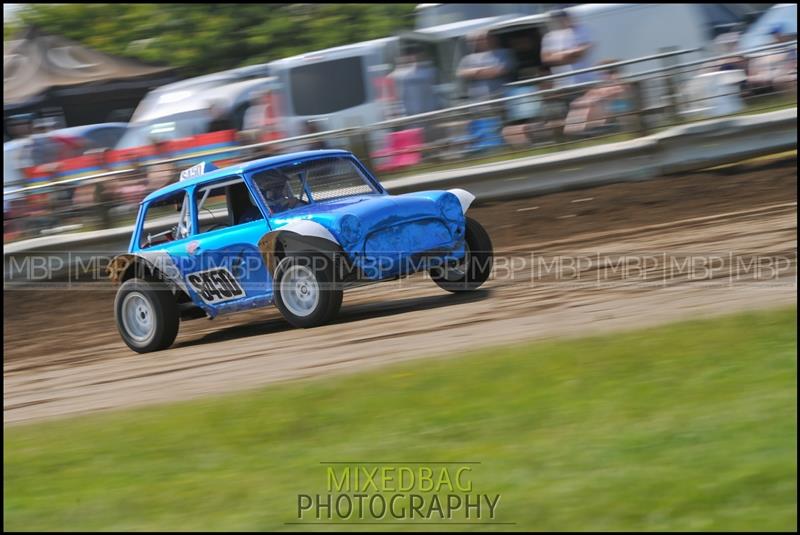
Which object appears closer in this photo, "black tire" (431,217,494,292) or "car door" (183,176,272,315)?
"car door" (183,176,272,315)

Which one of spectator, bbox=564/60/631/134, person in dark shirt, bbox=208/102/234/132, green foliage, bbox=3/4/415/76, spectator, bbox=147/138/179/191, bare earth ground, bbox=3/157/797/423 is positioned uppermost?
green foliage, bbox=3/4/415/76

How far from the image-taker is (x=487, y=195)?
13.8m

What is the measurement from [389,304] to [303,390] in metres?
3.39

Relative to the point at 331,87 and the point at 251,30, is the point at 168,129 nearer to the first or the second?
the point at 331,87

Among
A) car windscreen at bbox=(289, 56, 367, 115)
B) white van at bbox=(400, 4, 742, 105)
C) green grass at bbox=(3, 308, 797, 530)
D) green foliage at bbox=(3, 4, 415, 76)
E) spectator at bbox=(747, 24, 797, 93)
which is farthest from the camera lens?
green foliage at bbox=(3, 4, 415, 76)

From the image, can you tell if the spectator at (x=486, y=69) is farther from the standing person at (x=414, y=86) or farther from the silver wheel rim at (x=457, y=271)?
the silver wheel rim at (x=457, y=271)

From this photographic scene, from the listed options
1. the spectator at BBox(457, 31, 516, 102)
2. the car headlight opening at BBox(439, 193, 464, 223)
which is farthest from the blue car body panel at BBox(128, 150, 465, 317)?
the spectator at BBox(457, 31, 516, 102)

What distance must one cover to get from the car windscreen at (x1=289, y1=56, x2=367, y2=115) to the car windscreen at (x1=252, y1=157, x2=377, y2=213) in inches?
294

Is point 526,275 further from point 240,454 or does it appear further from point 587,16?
point 587,16

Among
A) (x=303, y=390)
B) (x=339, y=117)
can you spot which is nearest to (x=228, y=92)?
(x=339, y=117)

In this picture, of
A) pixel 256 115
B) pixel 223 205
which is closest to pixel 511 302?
pixel 223 205

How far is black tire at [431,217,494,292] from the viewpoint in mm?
9070

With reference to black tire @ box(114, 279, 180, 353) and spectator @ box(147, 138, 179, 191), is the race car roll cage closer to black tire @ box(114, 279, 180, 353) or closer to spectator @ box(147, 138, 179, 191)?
black tire @ box(114, 279, 180, 353)

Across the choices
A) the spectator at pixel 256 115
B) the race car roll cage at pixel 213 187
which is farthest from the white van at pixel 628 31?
the race car roll cage at pixel 213 187
